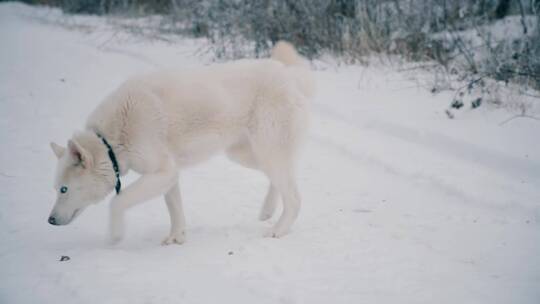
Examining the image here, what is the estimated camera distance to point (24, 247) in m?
3.70

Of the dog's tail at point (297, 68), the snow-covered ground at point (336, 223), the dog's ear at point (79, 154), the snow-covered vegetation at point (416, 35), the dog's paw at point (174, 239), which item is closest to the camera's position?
the snow-covered ground at point (336, 223)

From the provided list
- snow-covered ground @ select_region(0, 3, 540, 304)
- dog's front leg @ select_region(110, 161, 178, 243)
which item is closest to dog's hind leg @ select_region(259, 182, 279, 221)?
snow-covered ground @ select_region(0, 3, 540, 304)

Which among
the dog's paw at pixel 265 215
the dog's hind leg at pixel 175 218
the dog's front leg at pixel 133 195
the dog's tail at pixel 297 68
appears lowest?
the dog's paw at pixel 265 215

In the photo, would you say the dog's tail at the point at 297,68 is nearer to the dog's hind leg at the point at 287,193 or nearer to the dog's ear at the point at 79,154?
the dog's hind leg at the point at 287,193

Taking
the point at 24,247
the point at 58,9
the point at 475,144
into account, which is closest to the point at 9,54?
the point at 24,247

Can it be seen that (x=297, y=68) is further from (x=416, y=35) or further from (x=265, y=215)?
(x=416, y=35)

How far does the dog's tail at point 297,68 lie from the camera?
4.28m

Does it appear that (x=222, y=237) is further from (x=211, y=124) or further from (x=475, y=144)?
(x=475, y=144)

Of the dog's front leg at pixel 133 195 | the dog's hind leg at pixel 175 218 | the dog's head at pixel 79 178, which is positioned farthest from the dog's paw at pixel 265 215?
the dog's head at pixel 79 178

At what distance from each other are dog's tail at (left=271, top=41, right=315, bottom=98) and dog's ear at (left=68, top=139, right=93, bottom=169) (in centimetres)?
182

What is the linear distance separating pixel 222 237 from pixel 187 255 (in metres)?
0.40

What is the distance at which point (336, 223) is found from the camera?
4.16 meters

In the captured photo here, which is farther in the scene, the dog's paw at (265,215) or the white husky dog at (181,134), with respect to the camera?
the dog's paw at (265,215)

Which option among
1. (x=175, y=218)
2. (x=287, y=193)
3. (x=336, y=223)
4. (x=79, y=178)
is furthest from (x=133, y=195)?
(x=336, y=223)
